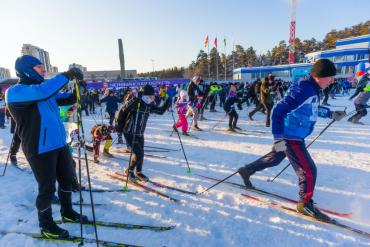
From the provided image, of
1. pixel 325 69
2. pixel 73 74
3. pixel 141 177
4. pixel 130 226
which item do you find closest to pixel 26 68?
pixel 73 74

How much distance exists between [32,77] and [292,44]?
2570 inches

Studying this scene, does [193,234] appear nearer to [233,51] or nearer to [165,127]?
[165,127]

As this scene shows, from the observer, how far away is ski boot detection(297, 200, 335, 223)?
3.26 metres

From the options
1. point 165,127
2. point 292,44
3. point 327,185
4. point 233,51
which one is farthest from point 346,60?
point 327,185

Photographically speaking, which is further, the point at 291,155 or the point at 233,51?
the point at 233,51

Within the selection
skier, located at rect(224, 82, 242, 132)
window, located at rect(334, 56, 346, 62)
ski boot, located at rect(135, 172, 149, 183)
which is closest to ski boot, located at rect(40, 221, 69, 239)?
ski boot, located at rect(135, 172, 149, 183)

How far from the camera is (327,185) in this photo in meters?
4.41

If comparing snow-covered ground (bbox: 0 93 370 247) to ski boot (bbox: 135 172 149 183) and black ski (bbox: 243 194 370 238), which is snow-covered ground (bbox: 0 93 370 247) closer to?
black ski (bbox: 243 194 370 238)

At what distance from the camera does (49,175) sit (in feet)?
9.16

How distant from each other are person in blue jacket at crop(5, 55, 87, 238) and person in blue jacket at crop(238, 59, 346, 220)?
2366 millimetres

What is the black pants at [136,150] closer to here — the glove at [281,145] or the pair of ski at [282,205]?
the pair of ski at [282,205]

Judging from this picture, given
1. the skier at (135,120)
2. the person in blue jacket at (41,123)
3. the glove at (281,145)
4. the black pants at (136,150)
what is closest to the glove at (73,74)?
the person in blue jacket at (41,123)

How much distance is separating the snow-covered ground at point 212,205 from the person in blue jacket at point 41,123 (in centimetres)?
53

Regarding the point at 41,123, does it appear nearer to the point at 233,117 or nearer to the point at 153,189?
the point at 153,189
